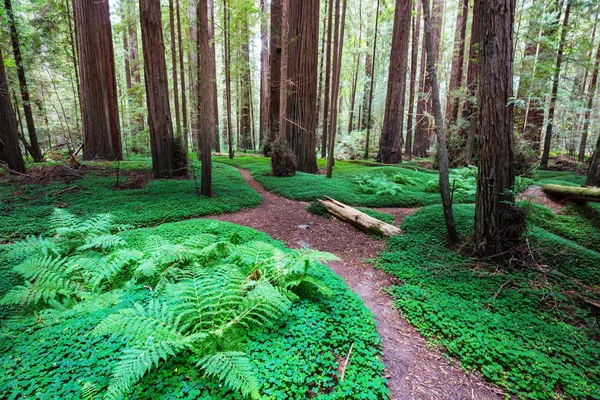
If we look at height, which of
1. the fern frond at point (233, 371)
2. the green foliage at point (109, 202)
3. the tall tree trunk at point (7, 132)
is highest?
the tall tree trunk at point (7, 132)

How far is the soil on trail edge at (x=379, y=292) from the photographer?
2041 millimetres

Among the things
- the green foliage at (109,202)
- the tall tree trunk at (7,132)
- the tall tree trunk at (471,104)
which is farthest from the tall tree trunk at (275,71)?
the tall tree trunk at (7,132)

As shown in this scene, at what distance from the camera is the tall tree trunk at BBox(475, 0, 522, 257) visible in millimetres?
3520

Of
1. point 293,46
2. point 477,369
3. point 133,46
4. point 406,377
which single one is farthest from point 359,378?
point 133,46

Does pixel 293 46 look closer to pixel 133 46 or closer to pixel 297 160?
pixel 297 160

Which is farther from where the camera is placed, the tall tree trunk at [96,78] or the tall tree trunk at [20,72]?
the tall tree trunk at [96,78]

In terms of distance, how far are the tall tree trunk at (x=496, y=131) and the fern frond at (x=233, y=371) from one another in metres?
3.81

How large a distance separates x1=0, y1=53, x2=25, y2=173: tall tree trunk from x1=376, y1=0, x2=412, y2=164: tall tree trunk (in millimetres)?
12633

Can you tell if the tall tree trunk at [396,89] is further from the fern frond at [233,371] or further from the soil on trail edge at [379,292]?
the fern frond at [233,371]

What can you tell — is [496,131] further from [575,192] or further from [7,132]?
[7,132]

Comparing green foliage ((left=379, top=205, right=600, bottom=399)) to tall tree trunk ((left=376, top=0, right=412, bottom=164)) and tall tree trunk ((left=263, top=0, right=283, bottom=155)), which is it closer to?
tall tree trunk ((left=376, top=0, right=412, bottom=164))

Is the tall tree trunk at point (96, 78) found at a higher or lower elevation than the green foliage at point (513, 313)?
higher

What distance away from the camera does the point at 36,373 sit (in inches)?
60.9

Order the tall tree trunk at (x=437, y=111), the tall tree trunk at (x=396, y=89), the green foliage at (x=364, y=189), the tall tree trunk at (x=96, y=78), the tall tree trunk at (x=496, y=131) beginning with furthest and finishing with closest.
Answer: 1. the tall tree trunk at (x=396, y=89)
2. the tall tree trunk at (x=96, y=78)
3. the green foliage at (x=364, y=189)
4. the tall tree trunk at (x=437, y=111)
5. the tall tree trunk at (x=496, y=131)
